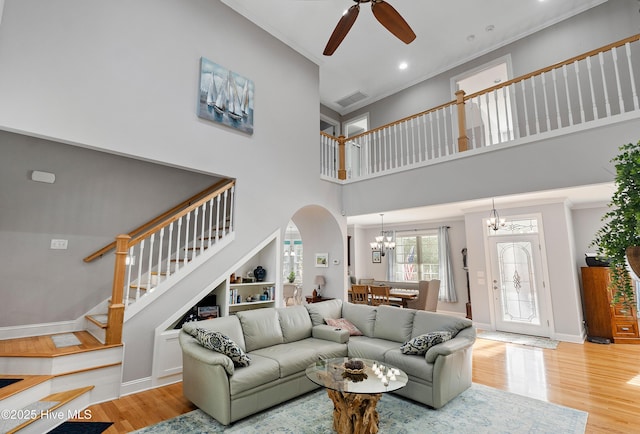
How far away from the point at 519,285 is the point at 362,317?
4146mm

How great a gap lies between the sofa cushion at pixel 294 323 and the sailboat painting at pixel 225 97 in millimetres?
2973

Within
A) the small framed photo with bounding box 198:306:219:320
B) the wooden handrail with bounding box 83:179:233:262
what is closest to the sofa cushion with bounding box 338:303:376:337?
the small framed photo with bounding box 198:306:219:320

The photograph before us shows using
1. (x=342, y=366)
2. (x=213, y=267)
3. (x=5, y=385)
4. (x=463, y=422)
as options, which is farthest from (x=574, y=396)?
(x=5, y=385)

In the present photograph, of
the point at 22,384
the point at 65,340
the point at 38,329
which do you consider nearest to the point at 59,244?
the point at 38,329

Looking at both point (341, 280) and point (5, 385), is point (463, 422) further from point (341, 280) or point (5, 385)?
point (5, 385)

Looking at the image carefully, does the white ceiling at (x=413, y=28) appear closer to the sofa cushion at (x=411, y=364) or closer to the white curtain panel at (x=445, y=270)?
the white curtain panel at (x=445, y=270)

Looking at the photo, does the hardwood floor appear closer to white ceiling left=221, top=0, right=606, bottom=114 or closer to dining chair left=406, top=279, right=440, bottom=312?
dining chair left=406, top=279, right=440, bottom=312

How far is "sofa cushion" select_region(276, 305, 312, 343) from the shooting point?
4.27 m

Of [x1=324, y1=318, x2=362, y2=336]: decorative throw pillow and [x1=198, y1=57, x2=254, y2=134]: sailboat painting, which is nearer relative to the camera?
[x1=324, y1=318, x2=362, y2=336]: decorative throw pillow

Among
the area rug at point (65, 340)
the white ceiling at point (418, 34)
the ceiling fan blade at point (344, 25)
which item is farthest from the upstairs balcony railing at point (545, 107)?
the area rug at point (65, 340)

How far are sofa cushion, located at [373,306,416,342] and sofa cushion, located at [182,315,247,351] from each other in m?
1.88

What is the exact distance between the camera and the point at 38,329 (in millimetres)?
4285

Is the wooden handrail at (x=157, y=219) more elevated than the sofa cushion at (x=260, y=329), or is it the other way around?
the wooden handrail at (x=157, y=219)

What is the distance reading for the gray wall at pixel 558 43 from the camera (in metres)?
5.17
